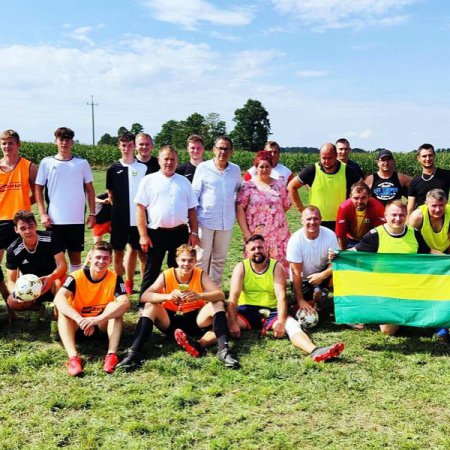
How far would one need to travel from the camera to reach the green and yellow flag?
5445 mm

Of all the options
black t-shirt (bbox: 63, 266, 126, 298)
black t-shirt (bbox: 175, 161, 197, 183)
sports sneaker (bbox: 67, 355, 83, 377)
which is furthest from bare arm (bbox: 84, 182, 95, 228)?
sports sneaker (bbox: 67, 355, 83, 377)

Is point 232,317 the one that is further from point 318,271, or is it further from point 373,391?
point 373,391

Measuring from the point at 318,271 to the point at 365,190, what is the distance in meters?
1.18

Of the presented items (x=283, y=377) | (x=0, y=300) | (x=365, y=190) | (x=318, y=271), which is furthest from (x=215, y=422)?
(x=0, y=300)

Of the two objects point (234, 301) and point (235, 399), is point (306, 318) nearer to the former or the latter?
point (234, 301)

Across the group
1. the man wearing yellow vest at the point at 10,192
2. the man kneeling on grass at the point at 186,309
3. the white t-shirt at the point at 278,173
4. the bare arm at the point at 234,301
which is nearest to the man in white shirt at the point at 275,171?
the white t-shirt at the point at 278,173

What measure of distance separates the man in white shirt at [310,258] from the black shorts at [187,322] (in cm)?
129

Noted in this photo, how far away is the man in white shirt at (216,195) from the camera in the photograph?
6.51 meters

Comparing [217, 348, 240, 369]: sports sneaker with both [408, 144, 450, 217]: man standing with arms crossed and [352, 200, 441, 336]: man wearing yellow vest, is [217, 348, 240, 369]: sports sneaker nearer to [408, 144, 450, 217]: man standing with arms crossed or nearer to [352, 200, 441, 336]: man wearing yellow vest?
[352, 200, 441, 336]: man wearing yellow vest

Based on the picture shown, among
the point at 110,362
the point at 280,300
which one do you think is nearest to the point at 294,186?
the point at 280,300

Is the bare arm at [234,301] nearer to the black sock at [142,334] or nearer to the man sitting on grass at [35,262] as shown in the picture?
the black sock at [142,334]

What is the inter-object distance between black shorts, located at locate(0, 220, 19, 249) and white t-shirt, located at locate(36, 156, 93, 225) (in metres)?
0.48

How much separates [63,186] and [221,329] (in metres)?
2.77

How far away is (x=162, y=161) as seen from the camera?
237 inches
